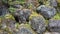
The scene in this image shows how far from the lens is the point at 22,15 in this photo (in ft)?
17.1

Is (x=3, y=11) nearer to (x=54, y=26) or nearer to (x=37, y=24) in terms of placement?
(x=37, y=24)

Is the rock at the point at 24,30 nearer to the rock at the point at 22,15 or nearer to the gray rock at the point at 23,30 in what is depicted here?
the gray rock at the point at 23,30

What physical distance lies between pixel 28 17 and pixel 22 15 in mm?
196

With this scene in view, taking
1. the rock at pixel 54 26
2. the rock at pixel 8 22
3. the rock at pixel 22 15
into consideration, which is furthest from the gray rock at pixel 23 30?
the rock at pixel 54 26

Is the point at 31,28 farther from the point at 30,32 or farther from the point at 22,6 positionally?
the point at 22,6

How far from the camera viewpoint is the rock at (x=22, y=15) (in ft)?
17.1

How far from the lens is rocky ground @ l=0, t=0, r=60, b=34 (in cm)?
488

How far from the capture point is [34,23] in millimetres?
5129

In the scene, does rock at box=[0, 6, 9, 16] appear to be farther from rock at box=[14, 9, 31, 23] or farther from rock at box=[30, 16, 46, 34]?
rock at box=[30, 16, 46, 34]

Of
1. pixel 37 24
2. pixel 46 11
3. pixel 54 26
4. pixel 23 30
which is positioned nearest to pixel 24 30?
pixel 23 30

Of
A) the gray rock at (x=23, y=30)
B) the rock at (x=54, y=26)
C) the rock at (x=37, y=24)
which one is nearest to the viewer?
the gray rock at (x=23, y=30)

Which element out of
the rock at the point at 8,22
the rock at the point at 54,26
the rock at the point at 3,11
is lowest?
the rock at the point at 54,26

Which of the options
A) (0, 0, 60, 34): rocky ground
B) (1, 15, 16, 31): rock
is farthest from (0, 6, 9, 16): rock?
(1, 15, 16, 31): rock

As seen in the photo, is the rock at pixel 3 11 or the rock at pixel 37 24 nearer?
the rock at pixel 37 24
